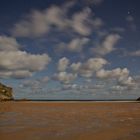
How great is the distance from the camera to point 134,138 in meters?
13.2

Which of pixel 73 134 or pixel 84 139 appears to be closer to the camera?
pixel 84 139

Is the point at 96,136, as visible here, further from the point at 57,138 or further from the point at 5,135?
the point at 5,135

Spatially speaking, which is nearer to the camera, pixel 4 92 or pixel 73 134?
pixel 73 134

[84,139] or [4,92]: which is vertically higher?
[4,92]

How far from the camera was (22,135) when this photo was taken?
13.8 m

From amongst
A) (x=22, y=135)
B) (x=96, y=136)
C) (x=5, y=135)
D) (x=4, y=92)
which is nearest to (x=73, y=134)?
(x=96, y=136)

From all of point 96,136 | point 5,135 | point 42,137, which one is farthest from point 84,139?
point 5,135

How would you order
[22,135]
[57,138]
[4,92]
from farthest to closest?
1. [4,92]
2. [22,135]
3. [57,138]

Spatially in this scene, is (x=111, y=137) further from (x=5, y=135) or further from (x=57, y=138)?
(x=5, y=135)

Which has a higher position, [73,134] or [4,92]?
[4,92]

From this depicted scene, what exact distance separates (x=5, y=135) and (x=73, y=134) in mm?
3680

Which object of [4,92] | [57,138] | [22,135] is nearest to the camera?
[57,138]

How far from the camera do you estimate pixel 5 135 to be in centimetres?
1381

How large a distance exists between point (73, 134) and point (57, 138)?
5.67ft
